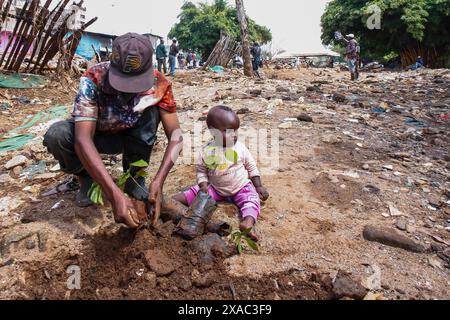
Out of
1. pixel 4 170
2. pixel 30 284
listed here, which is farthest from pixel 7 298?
pixel 4 170

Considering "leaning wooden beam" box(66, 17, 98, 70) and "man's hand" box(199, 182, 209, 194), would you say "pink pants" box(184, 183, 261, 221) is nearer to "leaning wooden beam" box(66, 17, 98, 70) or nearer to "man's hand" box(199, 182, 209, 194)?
"man's hand" box(199, 182, 209, 194)

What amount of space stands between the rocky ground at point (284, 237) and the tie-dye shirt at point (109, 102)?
58 centimetres

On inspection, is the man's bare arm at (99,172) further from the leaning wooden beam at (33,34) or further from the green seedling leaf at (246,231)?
the leaning wooden beam at (33,34)

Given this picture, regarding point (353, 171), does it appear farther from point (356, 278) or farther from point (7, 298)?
point (7, 298)

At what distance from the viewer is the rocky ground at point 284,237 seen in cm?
153

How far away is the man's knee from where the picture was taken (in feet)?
6.45

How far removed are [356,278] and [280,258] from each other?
35cm

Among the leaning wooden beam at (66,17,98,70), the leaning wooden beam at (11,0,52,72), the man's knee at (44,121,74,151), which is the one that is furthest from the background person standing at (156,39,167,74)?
the man's knee at (44,121,74,151)

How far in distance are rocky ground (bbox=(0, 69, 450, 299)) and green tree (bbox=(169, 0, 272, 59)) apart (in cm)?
2185

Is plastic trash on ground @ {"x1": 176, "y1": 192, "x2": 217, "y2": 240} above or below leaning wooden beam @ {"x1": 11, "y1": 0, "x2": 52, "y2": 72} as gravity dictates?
below

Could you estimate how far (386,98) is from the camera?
599cm

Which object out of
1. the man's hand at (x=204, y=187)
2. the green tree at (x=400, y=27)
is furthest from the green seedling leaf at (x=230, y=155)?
the green tree at (x=400, y=27)

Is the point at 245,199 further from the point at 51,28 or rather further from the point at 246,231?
the point at 51,28

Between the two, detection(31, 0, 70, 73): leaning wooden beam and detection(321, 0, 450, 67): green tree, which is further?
detection(321, 0, 450, 67): green tree
